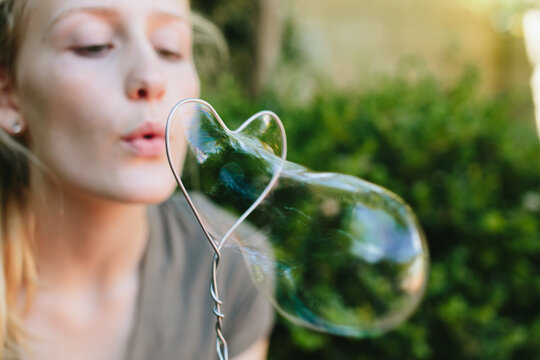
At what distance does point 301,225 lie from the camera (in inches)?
45.1

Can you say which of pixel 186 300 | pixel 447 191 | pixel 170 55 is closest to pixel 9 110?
pixel 170 55

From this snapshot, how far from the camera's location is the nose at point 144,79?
946 millimetres

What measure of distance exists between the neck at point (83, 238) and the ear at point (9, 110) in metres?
0.16

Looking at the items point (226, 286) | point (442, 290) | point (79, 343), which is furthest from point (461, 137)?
point (79, 343)

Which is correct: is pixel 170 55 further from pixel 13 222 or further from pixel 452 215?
pixel 452 215

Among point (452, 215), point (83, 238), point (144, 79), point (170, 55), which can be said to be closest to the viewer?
point (144, 79)

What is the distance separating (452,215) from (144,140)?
1.26 m

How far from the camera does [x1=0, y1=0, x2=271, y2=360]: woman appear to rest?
38.4 inches

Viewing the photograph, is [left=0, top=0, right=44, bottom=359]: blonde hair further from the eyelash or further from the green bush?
the green bush

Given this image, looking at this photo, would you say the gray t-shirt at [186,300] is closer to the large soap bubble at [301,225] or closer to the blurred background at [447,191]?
the large soap bubble at [301,225]

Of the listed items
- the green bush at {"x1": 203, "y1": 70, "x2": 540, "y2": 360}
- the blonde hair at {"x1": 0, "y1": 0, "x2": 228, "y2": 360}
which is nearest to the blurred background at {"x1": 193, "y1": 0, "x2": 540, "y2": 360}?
the green bush at {"x1": 203, "y1": 70, "x2": 540, "y2": 360}

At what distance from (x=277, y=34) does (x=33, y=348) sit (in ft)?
8.01

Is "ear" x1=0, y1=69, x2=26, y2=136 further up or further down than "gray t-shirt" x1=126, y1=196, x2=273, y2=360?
further up

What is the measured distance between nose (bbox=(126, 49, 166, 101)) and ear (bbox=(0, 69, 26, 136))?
0.32 meters
